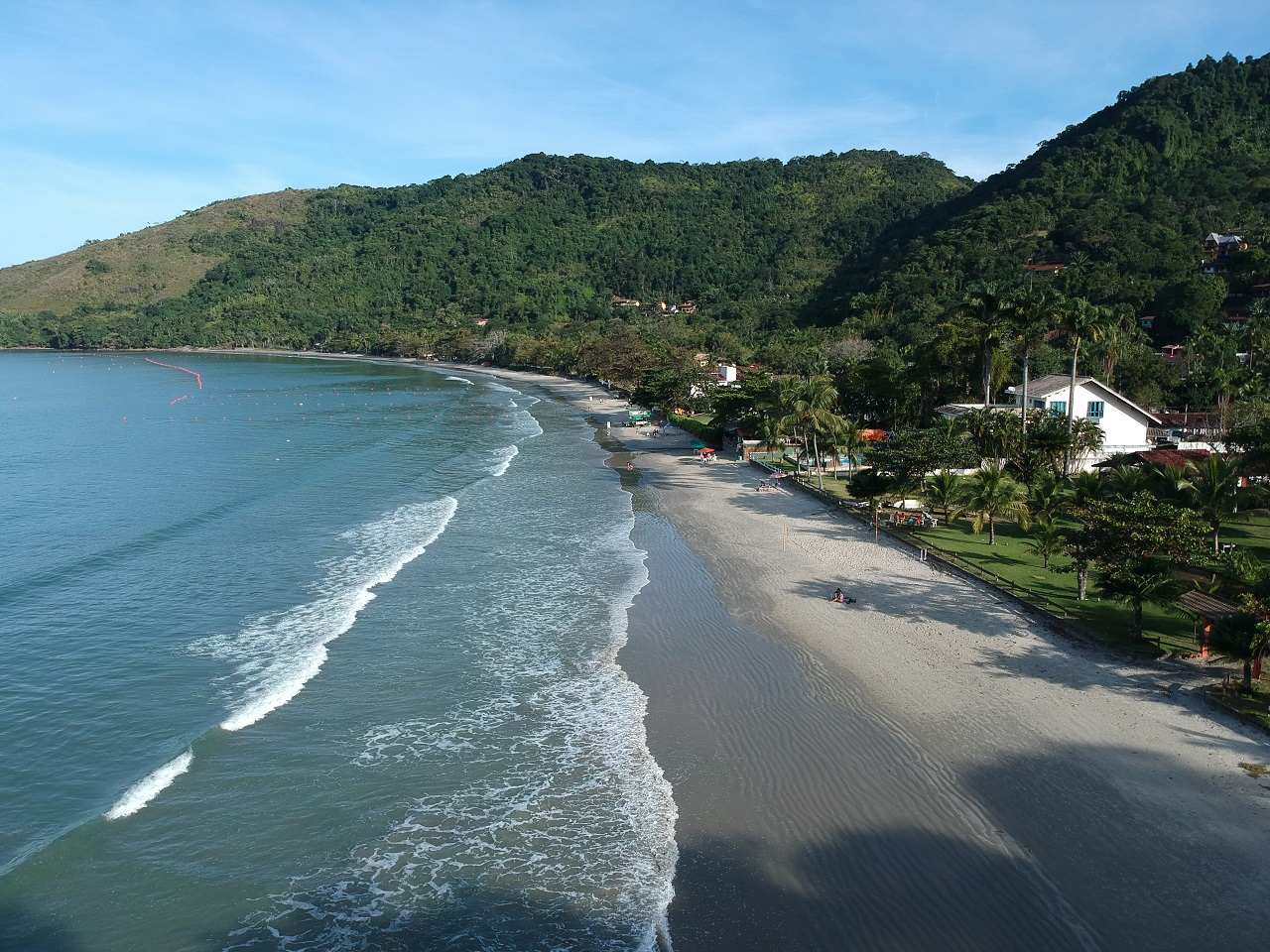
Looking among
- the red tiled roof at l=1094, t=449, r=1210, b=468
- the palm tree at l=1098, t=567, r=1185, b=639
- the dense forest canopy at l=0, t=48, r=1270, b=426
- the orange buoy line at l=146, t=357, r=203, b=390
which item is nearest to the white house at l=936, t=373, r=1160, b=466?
the dense forest canopy at l=0, t=48, r=1270, b=426

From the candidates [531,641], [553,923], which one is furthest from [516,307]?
[553,923]

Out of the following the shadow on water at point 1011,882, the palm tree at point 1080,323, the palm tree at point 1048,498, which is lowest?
the shadow on water at point 1011,882

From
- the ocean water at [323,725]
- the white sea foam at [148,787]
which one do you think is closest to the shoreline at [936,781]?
the ocean water at [323,725]

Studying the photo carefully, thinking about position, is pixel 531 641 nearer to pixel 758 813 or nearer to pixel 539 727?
pixel 539 727

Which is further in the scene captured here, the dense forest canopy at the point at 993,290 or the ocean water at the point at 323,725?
the dense forest canopy at the point at 993,290

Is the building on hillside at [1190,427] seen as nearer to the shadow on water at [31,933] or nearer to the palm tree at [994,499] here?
the palm tree at [994,499]

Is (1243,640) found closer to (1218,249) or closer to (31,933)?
(31,933)

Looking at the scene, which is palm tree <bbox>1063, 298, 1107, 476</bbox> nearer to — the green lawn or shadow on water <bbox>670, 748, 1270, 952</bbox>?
the green lawn
